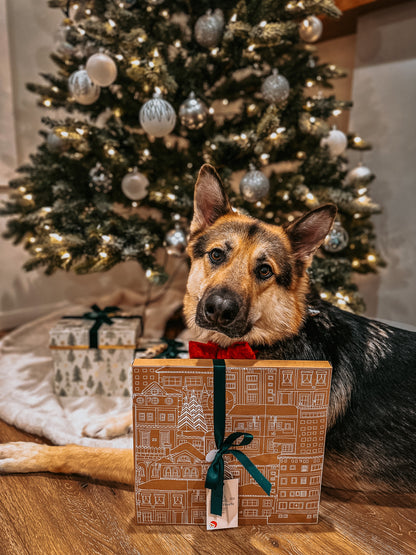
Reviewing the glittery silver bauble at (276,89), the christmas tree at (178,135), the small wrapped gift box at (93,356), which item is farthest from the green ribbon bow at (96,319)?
the glittery silver bauble at (276,89)

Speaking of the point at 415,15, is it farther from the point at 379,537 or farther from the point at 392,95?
the point at 379,537

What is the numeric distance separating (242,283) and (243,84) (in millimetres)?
2035

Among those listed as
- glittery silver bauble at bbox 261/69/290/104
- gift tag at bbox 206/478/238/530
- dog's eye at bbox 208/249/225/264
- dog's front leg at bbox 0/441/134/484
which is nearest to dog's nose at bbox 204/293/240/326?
dog's eye at bbox 208/249/225/264

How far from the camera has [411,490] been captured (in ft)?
4.55

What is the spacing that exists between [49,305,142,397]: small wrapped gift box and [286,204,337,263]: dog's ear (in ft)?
3.92

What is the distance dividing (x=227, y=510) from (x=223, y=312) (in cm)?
71

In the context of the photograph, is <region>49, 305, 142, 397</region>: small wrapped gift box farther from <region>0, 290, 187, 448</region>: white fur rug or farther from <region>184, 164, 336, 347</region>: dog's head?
<region>184, 164, 336, 347</region>: dog's head

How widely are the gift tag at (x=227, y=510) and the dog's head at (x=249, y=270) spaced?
50 cm

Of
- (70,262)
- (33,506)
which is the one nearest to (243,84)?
(70,262)

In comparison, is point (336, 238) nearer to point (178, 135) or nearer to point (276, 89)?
point (276, 89)

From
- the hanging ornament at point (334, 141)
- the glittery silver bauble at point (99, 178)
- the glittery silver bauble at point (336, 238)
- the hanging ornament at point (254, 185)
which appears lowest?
the glittery silver bauble at point (336, 238)

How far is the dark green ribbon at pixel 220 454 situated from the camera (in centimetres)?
119

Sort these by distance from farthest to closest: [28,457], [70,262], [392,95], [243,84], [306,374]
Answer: [392,95] < [243,84] < [70,262] < [28,457] < [306,374]

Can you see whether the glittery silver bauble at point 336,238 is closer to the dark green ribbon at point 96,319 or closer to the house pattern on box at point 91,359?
the house pattern on box at point 91,359
